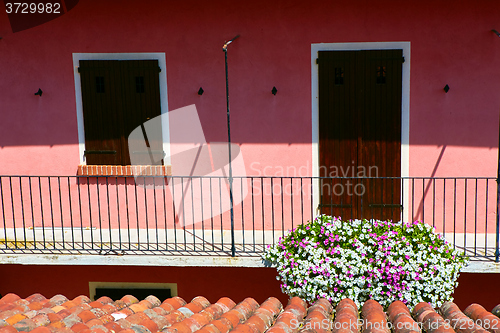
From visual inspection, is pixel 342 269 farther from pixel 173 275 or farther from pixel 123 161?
pixel 123 161

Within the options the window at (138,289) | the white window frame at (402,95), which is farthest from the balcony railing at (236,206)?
the window at (138,289)

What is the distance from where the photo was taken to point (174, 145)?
690 cm

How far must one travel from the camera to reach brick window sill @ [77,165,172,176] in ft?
22.6

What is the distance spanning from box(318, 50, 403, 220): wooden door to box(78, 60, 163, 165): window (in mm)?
2291

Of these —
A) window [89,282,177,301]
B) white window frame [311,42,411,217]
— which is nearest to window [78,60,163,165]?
window [89,282,177,301]

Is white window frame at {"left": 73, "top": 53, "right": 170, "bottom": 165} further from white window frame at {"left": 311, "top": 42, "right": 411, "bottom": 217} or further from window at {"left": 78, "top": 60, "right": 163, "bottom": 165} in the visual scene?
white window frame at {"left": 311, "top": 42, "right": 411, "bottom": 217}

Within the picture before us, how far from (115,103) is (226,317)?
11.8 ft

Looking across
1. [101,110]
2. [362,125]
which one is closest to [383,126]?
[362,125]

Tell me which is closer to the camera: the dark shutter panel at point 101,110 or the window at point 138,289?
the dark shutter panel at point 101,110

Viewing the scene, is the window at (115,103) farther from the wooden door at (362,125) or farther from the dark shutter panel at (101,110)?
the wooden door at (362,125)

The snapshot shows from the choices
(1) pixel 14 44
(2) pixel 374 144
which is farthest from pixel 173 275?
(1) pixel 14 44

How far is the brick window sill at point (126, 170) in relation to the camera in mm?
6883

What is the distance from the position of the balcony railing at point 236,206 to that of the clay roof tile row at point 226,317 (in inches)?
59.9

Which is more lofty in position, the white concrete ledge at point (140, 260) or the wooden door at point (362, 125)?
the wooden door at point (362, 125)
